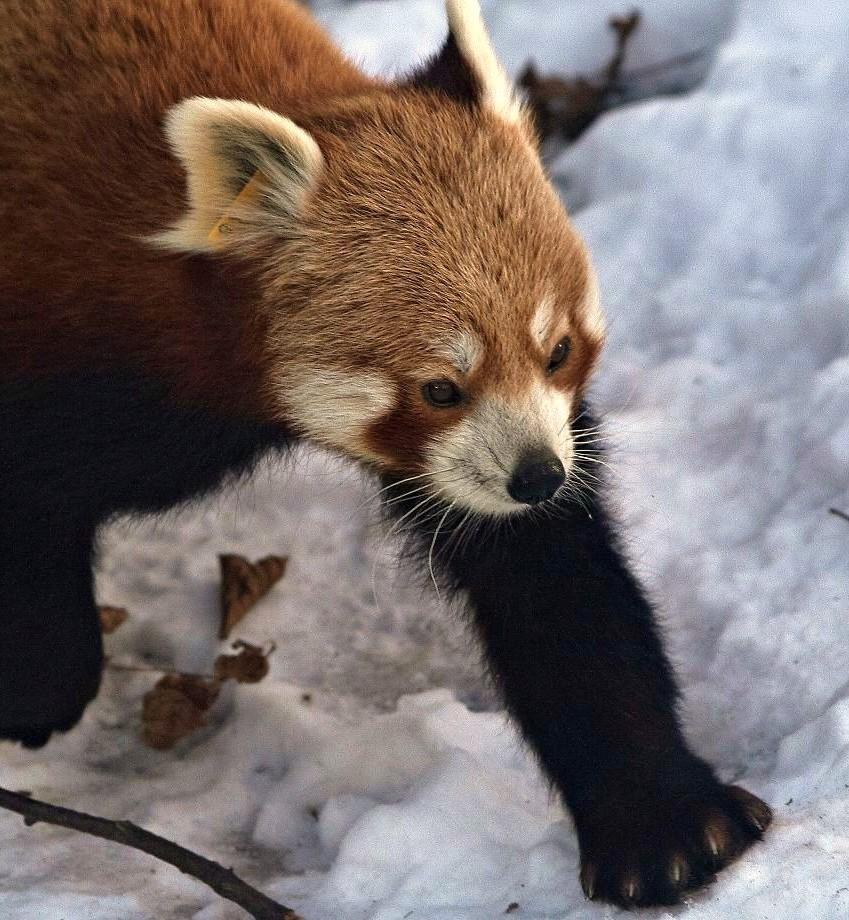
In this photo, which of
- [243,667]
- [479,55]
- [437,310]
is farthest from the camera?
[243,667]

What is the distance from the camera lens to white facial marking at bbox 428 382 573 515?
2711mm

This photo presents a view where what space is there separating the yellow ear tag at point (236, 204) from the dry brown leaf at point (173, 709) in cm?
138

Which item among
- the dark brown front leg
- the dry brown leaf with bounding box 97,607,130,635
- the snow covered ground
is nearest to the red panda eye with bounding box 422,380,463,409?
the dark brown front leg

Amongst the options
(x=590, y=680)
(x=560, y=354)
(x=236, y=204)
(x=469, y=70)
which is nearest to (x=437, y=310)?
(x=560, y=354)

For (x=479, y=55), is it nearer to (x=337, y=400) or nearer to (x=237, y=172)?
(x=237, y=172)

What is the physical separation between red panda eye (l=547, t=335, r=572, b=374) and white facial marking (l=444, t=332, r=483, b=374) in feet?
0.69

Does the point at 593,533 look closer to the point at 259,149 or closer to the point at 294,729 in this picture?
the point at 294,729

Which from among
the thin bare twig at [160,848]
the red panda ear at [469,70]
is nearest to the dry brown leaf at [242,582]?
the thin bare twig at [160,848]

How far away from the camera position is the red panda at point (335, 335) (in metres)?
2.72

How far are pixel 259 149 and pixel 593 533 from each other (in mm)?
1217

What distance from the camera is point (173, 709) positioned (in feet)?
11.7

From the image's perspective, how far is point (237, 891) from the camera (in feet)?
8.94

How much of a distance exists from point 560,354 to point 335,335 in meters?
0.49

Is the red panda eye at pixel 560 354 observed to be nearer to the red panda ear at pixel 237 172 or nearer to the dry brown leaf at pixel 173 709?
the red panda ear at pixel 237 172
